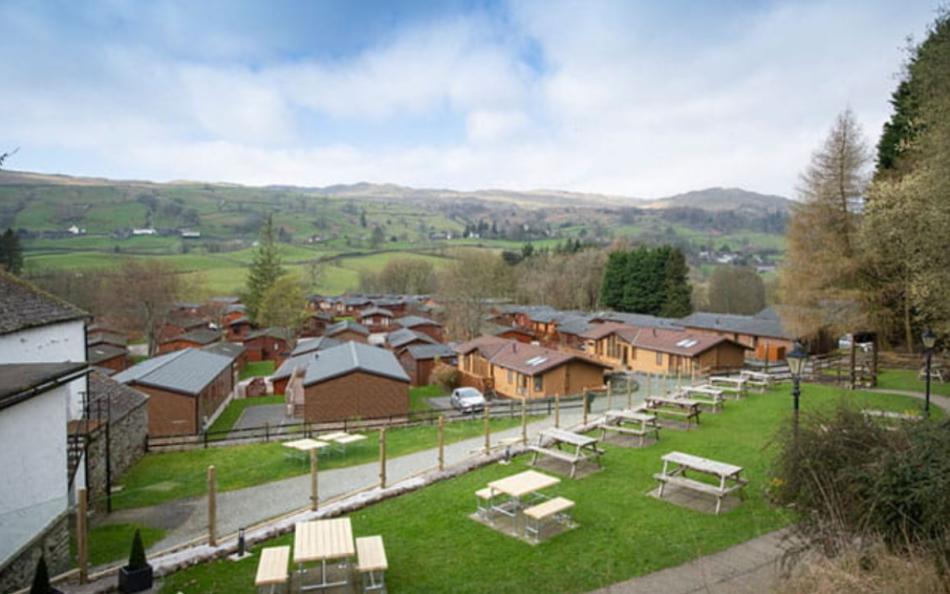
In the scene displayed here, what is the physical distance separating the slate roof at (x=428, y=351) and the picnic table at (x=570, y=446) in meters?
26.4

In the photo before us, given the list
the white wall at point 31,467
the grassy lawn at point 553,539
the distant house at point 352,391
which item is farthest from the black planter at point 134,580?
the distant house at point 352,391

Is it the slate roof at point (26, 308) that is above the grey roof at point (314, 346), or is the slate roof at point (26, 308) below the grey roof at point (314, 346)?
above

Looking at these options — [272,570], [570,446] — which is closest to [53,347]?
[272,570]

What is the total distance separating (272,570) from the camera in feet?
26.8

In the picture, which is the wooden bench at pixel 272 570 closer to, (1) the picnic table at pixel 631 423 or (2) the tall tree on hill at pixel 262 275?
(1) the picnic table at pixel 631 423

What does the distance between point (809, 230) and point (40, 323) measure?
34.1 m

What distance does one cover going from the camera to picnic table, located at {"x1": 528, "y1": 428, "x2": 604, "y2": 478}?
1416 centimetres

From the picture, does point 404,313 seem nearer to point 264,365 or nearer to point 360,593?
point 264,365

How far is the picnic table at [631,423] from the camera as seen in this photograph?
55.2ft

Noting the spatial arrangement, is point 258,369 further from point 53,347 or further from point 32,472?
point 32,472

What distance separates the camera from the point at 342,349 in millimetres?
34469

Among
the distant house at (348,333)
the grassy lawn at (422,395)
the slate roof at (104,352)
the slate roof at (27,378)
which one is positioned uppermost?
the slate roof at (27,378)

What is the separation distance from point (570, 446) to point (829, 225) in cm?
2284

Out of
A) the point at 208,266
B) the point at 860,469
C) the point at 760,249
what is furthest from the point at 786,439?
the point at 760,249
